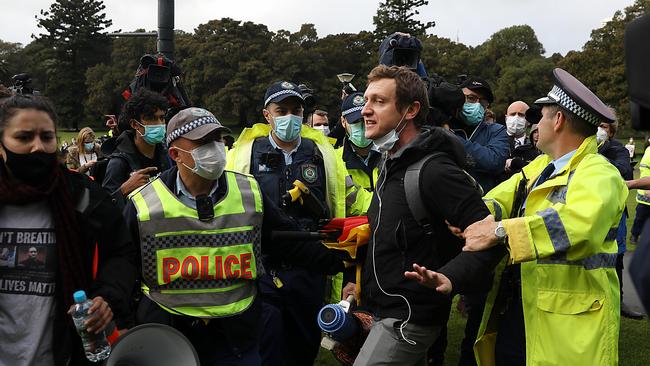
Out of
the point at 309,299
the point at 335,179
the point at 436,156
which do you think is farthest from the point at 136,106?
the point at 436,156

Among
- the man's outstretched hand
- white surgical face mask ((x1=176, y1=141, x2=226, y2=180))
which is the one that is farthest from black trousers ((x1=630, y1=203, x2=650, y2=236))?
white surgical face mask ((x1=176, y1=141, x2=226, y2=180))

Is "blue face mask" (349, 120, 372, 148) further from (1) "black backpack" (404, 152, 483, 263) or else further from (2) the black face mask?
(2) the black face mask

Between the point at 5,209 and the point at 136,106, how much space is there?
285 cm

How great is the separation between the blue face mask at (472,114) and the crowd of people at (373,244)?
2.14 metres

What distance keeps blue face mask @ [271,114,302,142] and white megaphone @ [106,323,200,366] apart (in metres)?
2.37

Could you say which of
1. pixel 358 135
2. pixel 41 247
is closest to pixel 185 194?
pixel 41 247

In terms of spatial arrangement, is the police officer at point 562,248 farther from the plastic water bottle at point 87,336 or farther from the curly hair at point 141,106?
the curly hair at point 141,106

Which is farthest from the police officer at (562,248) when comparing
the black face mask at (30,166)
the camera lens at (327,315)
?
the black face mask at (30,166)

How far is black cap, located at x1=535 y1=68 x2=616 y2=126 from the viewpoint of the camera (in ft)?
11.1

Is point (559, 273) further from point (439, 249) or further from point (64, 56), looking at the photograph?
point (64, 56)

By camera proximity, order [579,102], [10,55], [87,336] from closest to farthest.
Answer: [87,336] → [579,102] → [10,55]

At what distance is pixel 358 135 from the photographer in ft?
19.9

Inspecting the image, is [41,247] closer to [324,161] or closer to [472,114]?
[324,161]

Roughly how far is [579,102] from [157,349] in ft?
8.21
